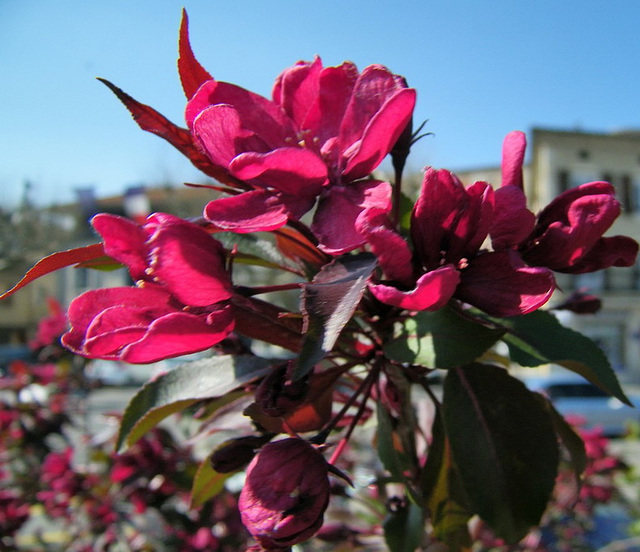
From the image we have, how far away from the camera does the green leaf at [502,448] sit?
30.7 inches

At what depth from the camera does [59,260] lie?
2.31ft

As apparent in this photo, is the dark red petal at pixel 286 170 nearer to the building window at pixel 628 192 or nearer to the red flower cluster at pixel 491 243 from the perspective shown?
the red flower cluster at pixel 491 243

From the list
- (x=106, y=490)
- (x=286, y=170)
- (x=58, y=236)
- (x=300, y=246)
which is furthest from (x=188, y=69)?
(x=58, y=236)

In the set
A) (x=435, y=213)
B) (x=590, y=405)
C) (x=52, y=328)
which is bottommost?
(x=590, y=405)

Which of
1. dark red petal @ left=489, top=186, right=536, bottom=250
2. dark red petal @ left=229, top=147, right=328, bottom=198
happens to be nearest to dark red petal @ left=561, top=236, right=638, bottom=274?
dark red petal @ left=489, top=186, right=536, bottom=250

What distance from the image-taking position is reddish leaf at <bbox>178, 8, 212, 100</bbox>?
0.69 metres

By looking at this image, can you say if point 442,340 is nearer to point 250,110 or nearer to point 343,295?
point 343,295

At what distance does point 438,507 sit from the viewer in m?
0.93

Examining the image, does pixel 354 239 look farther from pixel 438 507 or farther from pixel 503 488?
pixel 438 507

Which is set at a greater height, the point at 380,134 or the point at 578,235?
the point at 380,134

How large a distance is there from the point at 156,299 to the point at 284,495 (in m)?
0.27

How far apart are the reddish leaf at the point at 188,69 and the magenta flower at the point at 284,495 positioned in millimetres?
465

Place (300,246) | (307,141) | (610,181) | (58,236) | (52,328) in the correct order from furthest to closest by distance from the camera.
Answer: (610,181)
(58,236)
(52,328)
(300,246)
(307,141)

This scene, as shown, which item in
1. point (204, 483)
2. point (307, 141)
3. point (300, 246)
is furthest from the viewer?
point (204, 483)
